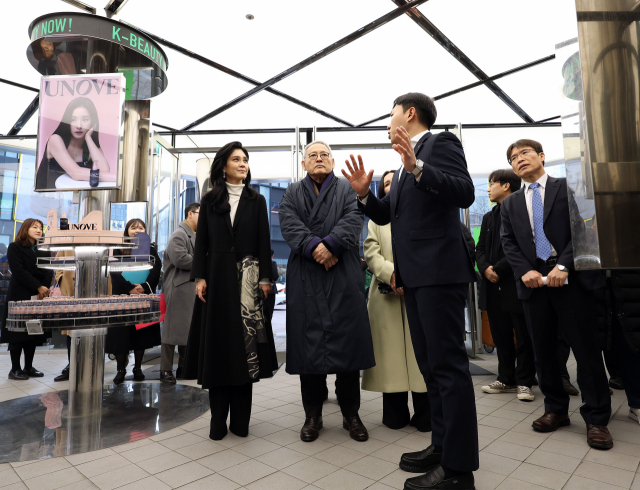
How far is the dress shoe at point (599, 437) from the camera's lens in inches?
85.9

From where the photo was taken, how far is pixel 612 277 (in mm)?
2611

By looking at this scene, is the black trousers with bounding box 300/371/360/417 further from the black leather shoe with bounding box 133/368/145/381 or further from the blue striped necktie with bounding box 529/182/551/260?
the black leather shoe with bounding box 133/368/145/381

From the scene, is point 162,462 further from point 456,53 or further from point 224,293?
point 456,53

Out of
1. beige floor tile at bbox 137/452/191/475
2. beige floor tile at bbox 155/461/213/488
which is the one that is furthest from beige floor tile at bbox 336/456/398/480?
beige floor tile at bbox 137/452/191/475

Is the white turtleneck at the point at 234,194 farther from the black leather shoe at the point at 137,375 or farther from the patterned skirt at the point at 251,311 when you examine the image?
the black leather shoe at the point at 137,375

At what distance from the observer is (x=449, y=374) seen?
1.68m

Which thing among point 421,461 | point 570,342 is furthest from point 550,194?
point 421,461

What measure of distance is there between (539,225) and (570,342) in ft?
2.47

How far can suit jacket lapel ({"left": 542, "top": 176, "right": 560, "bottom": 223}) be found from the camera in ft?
8.36

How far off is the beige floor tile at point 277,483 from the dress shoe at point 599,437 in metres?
1.63

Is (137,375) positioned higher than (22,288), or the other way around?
(22,288)

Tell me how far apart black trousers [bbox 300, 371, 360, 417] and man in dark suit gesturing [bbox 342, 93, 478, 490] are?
0.62 m

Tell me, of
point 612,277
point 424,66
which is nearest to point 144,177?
point 424,66

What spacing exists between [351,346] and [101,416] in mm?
1864
